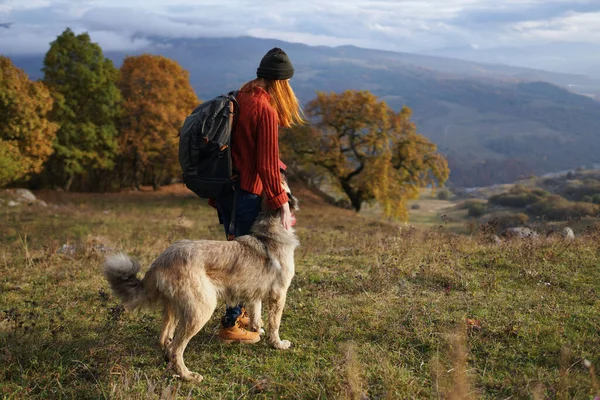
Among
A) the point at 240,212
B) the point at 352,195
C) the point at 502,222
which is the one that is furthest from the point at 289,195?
the point at 352,195

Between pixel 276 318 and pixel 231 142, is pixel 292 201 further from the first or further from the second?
pixel 276 318

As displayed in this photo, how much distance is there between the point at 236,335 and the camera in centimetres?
500

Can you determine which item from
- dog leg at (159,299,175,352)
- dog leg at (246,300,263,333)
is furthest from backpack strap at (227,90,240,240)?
dog leg at (159,299,175,352)

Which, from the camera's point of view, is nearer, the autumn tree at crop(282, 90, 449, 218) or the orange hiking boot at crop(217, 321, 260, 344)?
the orange hiking boot at crop(217, 321, 260, 344)

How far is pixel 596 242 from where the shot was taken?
863 cm

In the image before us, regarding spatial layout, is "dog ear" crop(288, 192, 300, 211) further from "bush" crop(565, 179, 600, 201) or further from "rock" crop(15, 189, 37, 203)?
"bush" crop(565, 179, 600, 201)

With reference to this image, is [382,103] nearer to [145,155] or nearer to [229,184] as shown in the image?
[145,155]

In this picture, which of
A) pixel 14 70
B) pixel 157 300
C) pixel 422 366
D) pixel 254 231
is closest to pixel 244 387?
pixel 157 300

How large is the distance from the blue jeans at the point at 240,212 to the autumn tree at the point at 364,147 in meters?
33.2

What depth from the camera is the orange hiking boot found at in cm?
501

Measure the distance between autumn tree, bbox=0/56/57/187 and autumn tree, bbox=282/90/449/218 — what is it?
59.5ft

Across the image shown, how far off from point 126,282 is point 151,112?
34.6m

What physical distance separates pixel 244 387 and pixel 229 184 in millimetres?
1901

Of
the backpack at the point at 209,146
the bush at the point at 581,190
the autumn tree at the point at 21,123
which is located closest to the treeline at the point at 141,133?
the autumn tree at the point at 21,123
